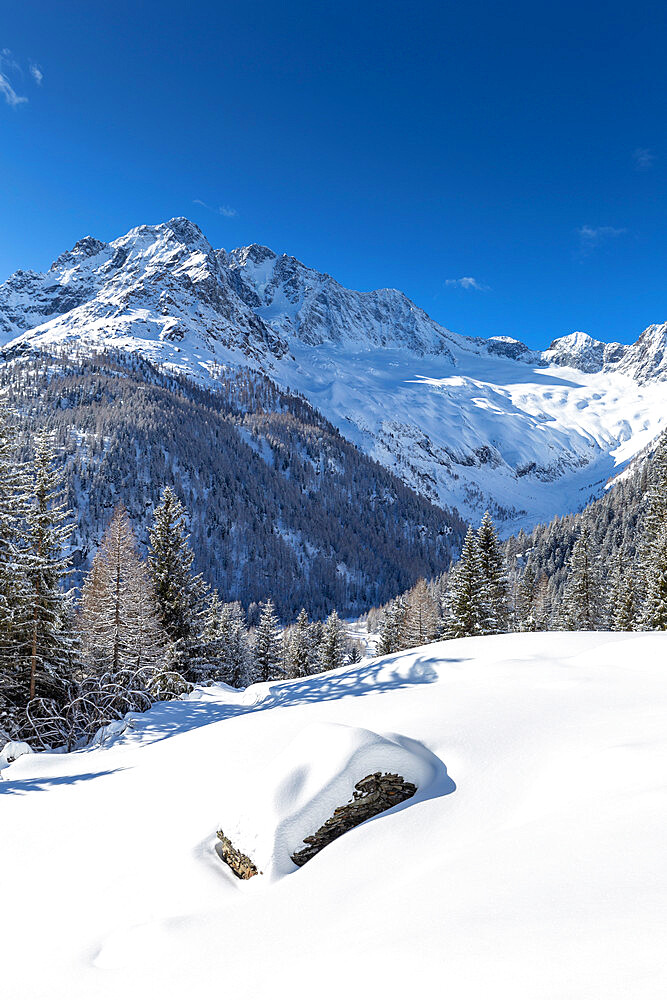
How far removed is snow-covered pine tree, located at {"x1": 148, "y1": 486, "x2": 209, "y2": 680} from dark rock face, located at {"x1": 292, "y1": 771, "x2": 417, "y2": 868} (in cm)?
1730

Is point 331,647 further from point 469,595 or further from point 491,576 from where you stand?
point 491,576

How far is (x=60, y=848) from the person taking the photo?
5797mm

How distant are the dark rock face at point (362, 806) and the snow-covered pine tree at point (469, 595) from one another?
21.4 metres

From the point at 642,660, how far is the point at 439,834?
6.43 metres

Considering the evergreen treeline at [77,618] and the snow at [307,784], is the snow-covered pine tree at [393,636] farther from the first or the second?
the snow at [307,784]

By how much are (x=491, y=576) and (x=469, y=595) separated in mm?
1655

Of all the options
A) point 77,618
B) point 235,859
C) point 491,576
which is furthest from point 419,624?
point 235,859

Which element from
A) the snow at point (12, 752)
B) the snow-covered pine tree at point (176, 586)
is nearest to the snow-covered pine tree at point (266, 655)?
the snow-covered pine tree at point (176, 586)

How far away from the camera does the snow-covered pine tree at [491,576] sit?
26.1 meters

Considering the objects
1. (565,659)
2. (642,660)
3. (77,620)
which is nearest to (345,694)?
(565,659)

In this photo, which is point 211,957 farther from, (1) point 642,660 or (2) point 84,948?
(1) point 642,660

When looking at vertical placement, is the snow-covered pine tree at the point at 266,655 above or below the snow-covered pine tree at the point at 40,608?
below

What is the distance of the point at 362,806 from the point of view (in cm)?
517

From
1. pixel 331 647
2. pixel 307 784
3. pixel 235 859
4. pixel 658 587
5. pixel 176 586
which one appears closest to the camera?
pixel 235 859
